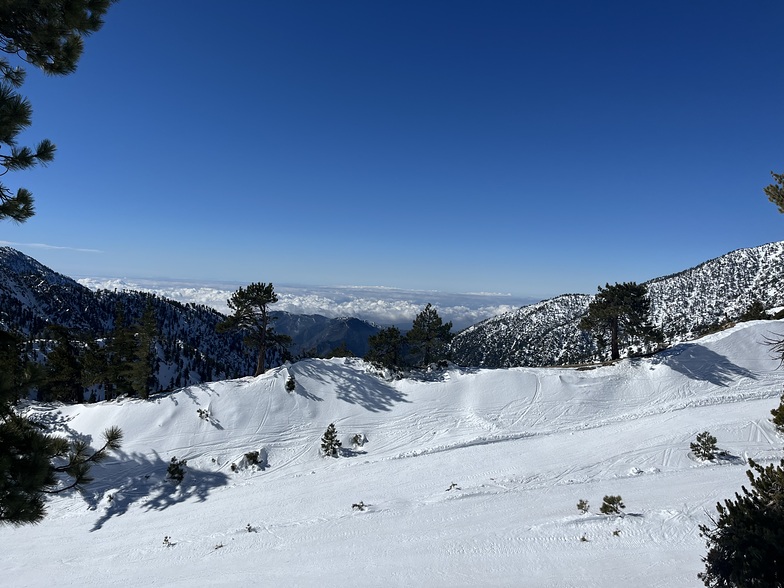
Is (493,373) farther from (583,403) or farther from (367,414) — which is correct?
(367,414)

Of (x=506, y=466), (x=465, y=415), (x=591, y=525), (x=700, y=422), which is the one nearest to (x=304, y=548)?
(x=591, y=525)

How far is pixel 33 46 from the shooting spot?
19.1ft

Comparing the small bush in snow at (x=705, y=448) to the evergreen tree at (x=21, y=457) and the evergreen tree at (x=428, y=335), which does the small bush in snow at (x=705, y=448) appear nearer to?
the evergreen tree at (x=428, y=335)

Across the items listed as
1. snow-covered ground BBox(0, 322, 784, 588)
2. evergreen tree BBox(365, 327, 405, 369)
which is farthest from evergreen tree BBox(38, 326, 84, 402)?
evergreen tree BBox(365, 327, 405, 369)

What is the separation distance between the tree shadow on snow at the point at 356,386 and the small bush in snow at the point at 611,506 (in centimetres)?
1675

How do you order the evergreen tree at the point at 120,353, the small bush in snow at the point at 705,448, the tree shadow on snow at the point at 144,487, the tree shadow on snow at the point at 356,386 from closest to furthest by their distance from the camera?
the small bush in snow at the point at 705,448 < the tree shadow on snow at the point at 144,487 < the tree shadow on snow at the point at 356,386 < the evergreen tree at the point at 120,353

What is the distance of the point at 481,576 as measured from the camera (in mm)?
9633

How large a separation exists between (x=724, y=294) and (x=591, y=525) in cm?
21960

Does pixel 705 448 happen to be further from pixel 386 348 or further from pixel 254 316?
pixel 254 316

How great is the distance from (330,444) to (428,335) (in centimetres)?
1392

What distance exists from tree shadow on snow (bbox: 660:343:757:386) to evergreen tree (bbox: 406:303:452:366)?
18198 mm

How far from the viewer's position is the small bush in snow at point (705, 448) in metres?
17.5

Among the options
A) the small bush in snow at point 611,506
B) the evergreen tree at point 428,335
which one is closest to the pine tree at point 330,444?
the evergreen tree at point 428,335

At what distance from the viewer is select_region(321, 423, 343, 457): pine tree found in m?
23.3
